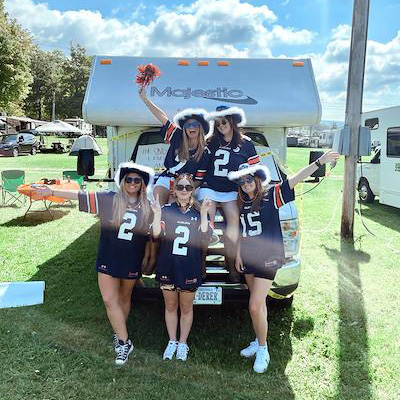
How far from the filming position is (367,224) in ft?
30.9

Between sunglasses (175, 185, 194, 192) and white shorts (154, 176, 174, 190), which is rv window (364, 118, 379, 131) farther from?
sunglasses (175, 185, 194, 192)

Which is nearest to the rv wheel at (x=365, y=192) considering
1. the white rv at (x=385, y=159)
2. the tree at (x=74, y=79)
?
the white rv at (x=385, y=159)

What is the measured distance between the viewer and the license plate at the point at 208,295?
12.3ft

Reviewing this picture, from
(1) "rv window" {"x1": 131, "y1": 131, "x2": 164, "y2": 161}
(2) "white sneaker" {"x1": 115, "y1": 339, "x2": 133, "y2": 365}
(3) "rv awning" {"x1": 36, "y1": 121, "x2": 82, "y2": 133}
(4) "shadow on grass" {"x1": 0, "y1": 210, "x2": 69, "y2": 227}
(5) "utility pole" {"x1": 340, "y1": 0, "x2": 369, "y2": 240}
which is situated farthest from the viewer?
(3) "rv awning" {"x1": 36, "y1": 121, "x2": 82, "y2": 133}

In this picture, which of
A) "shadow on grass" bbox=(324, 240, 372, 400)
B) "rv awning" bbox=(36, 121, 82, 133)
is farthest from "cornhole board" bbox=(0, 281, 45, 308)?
"rv awning" bbox=(36, 121, 82, 133)

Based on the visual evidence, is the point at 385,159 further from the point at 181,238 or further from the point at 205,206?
the point at 181,238

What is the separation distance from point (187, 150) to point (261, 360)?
1.84m

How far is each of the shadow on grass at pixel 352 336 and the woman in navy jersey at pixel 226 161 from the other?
1154 millimetres

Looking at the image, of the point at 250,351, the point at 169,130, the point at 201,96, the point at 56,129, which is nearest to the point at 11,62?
the point at 56,129

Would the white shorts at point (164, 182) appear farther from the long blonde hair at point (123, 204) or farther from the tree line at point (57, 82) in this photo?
the tree line at point (57, 82)

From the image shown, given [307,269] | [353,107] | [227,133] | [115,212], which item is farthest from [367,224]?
[115,212]

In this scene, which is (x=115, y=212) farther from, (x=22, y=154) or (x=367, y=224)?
(x=22, y=154)

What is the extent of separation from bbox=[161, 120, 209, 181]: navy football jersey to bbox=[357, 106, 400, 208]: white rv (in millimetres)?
7050

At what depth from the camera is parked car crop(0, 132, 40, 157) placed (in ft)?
87.7
